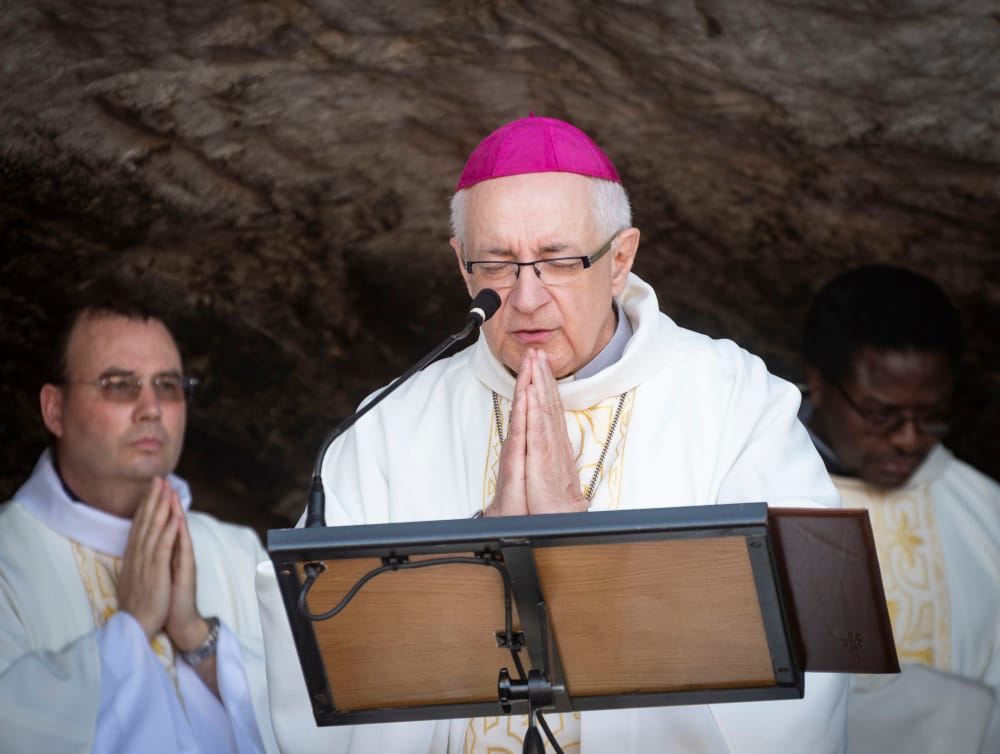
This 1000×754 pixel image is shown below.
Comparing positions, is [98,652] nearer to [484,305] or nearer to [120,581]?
[120,581]

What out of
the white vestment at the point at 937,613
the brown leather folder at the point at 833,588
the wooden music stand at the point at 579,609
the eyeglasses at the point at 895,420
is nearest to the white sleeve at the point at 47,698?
the wooden music stand at the point at 579,609

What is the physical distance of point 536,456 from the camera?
368 cm

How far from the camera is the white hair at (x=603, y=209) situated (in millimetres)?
4117

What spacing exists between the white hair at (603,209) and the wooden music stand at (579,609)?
54.9 inches

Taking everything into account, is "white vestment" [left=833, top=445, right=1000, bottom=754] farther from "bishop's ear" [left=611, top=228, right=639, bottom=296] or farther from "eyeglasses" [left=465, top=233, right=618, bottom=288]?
"eyeglasses" [left=465, top=233, right=618, bottom=288]

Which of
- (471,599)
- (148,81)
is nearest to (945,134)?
(148,81)

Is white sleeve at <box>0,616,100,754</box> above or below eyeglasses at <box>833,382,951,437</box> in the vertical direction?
below

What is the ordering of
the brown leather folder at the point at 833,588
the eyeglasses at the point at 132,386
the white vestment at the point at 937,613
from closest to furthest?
the brown leather folder at the point at 833,588
the white vestment at the point at 937,613
the eyeglasses at the point at 132,386

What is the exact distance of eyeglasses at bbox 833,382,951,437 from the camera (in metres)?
5.79

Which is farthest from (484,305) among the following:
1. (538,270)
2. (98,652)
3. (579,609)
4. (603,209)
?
(98,652)

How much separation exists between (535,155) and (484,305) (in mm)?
668

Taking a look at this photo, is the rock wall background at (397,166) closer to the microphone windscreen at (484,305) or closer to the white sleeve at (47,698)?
A: the white sleeve at (47,698)

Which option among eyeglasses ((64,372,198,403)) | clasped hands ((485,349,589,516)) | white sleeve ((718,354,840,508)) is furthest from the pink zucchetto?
eyeglasses ((64,372,198,403))

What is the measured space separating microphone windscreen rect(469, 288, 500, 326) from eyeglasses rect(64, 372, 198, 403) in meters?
2.17
